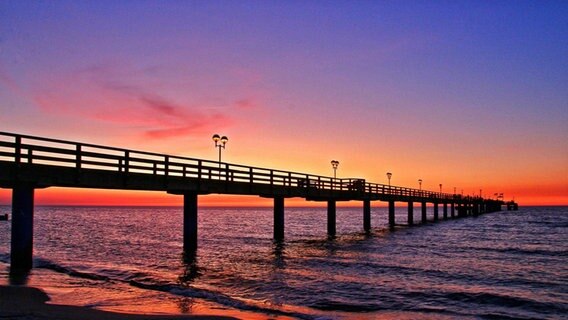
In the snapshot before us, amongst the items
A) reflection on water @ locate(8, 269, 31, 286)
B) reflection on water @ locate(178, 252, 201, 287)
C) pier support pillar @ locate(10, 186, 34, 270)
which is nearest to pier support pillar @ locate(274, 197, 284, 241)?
reflection on water @ locate(178, 252, 201, 287)

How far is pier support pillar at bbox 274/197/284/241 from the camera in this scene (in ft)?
107

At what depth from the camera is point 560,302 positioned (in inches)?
560

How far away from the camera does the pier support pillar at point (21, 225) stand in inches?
643

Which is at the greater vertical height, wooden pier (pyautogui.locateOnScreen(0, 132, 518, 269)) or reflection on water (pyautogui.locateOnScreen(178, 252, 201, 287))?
wooden pier (pyautogui.locateOnScreen(0, 132, 518, 269))

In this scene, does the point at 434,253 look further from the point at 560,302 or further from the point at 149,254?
the point at 149,254

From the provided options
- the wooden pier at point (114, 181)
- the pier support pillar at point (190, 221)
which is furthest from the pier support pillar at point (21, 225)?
the pier support pillar at point (190, 221)

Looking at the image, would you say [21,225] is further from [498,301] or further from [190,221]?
[498,301]

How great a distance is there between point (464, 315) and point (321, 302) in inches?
149

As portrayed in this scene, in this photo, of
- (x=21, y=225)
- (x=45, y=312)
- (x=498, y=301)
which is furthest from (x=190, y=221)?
(x=498, y=301)

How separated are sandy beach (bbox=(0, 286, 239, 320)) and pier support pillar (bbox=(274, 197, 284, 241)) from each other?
21.0 m

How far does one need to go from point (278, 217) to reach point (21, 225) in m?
19.0

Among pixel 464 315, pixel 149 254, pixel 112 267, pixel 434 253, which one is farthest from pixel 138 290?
pixel 434 253

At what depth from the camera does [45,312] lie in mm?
10414

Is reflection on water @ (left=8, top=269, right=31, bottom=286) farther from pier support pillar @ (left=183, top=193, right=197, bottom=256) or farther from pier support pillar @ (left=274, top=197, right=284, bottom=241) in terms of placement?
pier support pillar @ (left=274, top=197, right=284, bottom=241)
